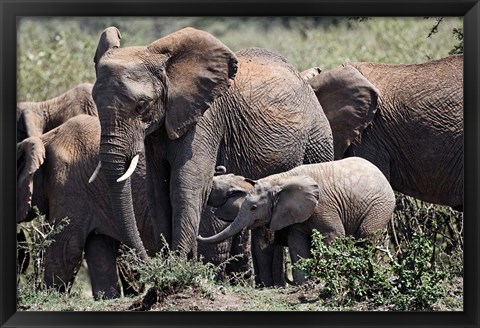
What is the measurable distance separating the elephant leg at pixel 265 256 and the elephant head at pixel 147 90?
44.4 inches

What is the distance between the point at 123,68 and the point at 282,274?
2.49 metres

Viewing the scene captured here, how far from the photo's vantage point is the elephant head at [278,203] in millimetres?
11797

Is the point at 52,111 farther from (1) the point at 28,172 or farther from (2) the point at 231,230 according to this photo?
(2) the point at 231,230

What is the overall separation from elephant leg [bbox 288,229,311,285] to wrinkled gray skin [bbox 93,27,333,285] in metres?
0.58

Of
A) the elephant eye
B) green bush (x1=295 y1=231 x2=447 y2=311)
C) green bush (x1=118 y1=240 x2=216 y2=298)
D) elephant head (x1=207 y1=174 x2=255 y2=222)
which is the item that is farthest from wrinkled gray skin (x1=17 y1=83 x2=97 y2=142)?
green bush (x1=295 y1=231 x2=447 y2=311)

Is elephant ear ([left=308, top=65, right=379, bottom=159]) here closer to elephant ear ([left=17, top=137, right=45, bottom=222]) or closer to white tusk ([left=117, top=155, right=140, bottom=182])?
elephant ear ([left=17, top=137, right=45, bottom=222])

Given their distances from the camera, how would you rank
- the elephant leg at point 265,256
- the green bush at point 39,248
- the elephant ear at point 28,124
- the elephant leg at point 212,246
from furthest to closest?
1. the elephant ear at point 28,124
2. the elephant leg at point 265,256
3. the green bush at point 39,248
4. the elephant leg at point 212,246

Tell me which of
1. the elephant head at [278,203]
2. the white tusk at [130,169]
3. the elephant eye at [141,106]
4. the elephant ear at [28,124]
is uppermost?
the elephant ear at [28,124]

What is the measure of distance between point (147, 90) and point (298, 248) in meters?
1.71

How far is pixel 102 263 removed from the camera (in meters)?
13.6

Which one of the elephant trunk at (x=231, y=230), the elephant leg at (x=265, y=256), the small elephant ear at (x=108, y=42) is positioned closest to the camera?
the small elephant ear at (x=108, y=42)

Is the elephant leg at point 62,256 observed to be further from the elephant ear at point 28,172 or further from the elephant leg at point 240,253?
the elephant leg at point 240,253

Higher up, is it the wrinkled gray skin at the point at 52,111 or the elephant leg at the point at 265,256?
the wrinkled gray skin at the point at 52,111
